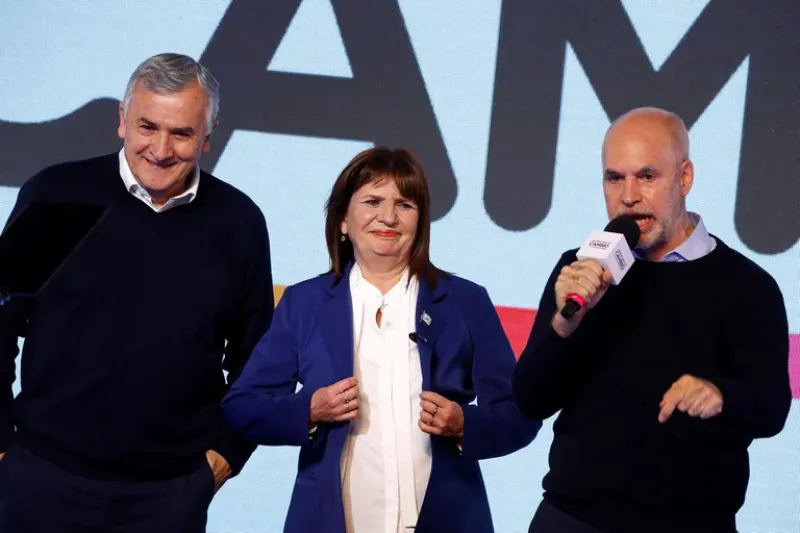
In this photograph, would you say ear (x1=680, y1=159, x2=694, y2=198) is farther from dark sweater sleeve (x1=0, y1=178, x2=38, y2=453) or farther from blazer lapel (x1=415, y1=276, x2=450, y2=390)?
dark sweater sleeve (x1=0, y1=178, x2=38, y2=453)

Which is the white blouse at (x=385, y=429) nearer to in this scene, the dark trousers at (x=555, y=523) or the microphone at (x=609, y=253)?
the dark trousers at (x=555, y=523)

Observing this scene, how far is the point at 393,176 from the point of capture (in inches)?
108

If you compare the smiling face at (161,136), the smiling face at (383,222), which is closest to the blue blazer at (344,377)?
the smiling face at (383,222)

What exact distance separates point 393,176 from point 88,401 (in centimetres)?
91

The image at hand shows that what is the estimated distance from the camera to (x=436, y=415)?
2.47 m

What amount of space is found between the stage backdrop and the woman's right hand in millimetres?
1531


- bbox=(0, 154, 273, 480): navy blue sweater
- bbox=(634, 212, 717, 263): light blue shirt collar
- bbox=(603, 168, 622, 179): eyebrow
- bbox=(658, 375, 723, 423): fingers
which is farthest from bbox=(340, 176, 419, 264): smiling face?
bbox=(658, 375, 723, 423): fingers

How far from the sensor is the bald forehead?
2.37 m

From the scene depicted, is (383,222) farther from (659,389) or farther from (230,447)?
(659,389)

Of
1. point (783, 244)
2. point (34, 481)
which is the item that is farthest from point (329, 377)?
point (783, 244)

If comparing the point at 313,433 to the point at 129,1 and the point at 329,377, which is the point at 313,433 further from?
the point at 129,1

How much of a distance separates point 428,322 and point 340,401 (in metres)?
0.31

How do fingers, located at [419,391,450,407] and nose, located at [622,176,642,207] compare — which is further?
fingers, located at [419,391,450,407]

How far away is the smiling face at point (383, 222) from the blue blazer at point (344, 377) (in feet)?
0.35
